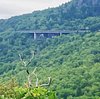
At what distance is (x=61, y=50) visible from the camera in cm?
7175

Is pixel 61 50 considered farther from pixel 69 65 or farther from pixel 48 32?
→ pixel 48 32

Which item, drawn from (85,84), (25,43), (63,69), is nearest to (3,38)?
(25,43)

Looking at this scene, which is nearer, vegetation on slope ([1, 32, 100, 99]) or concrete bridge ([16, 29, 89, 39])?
vegetation on slope ([1, 32, 100, 99])

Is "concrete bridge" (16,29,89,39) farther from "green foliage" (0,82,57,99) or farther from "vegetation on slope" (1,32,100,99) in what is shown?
"green foliage" (0,82,57,99)

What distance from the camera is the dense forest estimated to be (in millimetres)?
52438

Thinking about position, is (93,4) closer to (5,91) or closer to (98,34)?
(98,34)

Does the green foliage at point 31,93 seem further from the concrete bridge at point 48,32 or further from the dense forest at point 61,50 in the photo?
the concrete bridge at point 48,32

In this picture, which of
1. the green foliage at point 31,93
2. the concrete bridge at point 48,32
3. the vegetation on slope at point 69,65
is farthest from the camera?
the concrete bridge at point 48,32

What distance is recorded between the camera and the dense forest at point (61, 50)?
5244cm

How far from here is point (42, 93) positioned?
20.4 ft

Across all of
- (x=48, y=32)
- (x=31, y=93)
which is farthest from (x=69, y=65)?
(x=31, y=93)

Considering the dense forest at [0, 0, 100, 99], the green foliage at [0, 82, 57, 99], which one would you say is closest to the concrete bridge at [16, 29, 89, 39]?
the dense forest at [0, 0, 100, 99]

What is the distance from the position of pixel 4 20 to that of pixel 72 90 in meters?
Result: 58.0

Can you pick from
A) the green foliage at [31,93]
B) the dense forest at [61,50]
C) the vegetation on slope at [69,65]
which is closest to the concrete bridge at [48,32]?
the dense forest at [61,50]
